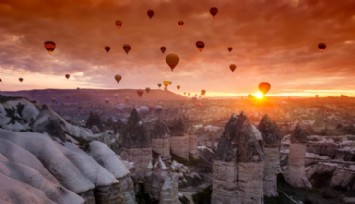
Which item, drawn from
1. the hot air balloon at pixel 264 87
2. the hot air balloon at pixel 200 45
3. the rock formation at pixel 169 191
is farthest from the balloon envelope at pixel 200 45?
the rock formation at pixel 169 191

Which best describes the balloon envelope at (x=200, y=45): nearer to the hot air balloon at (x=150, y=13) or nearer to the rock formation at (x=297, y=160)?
the hot air balloon at (x=150, y=13)

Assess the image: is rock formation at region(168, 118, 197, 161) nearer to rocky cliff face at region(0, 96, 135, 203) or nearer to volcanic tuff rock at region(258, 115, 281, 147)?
volcanic tuff rock at region(258, 115, 281, 147)

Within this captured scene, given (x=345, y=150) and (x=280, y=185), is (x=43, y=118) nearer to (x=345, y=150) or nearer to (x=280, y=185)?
(x=280, y=185)

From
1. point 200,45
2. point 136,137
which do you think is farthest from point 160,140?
point 200,45

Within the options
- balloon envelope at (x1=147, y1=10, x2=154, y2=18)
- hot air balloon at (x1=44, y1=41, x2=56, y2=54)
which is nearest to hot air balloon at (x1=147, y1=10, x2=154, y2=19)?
balloon envelope at (x1=147, y1=10, x2=154, y2=18)

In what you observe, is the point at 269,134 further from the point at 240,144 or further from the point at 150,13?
the point at 150,13

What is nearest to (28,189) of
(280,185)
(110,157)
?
(110,157)
